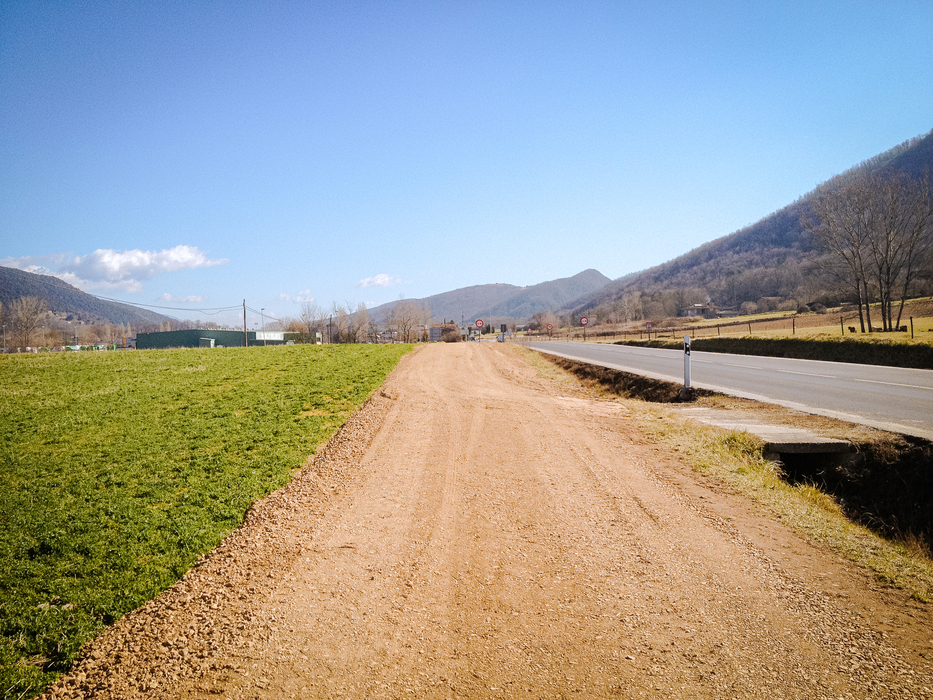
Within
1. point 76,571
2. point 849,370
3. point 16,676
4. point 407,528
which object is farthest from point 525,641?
point 849,370

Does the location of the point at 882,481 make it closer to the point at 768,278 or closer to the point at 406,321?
the point at 406,321

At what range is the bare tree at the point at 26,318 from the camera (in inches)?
3231

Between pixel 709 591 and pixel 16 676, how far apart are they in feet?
17.9

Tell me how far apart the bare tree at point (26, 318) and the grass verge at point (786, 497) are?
105858 mm

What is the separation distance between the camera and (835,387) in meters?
13.4

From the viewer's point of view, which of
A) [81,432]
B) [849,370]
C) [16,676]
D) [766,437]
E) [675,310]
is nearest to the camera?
[16,676]

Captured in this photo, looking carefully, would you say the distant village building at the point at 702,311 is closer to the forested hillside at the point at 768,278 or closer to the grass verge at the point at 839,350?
the forested hillside at the point at 768,278

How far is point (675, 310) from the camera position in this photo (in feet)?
463

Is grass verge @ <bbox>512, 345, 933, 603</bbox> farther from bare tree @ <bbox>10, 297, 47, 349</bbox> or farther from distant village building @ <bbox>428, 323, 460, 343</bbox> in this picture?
bare tree @ <bbox>10, 297, 47, 349</bbox>

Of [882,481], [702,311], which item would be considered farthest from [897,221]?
[702,311]

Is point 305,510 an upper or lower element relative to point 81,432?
lower

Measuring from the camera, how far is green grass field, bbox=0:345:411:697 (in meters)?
4.16

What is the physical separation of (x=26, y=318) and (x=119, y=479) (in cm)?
10359

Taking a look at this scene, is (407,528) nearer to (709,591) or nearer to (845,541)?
(709,591)
